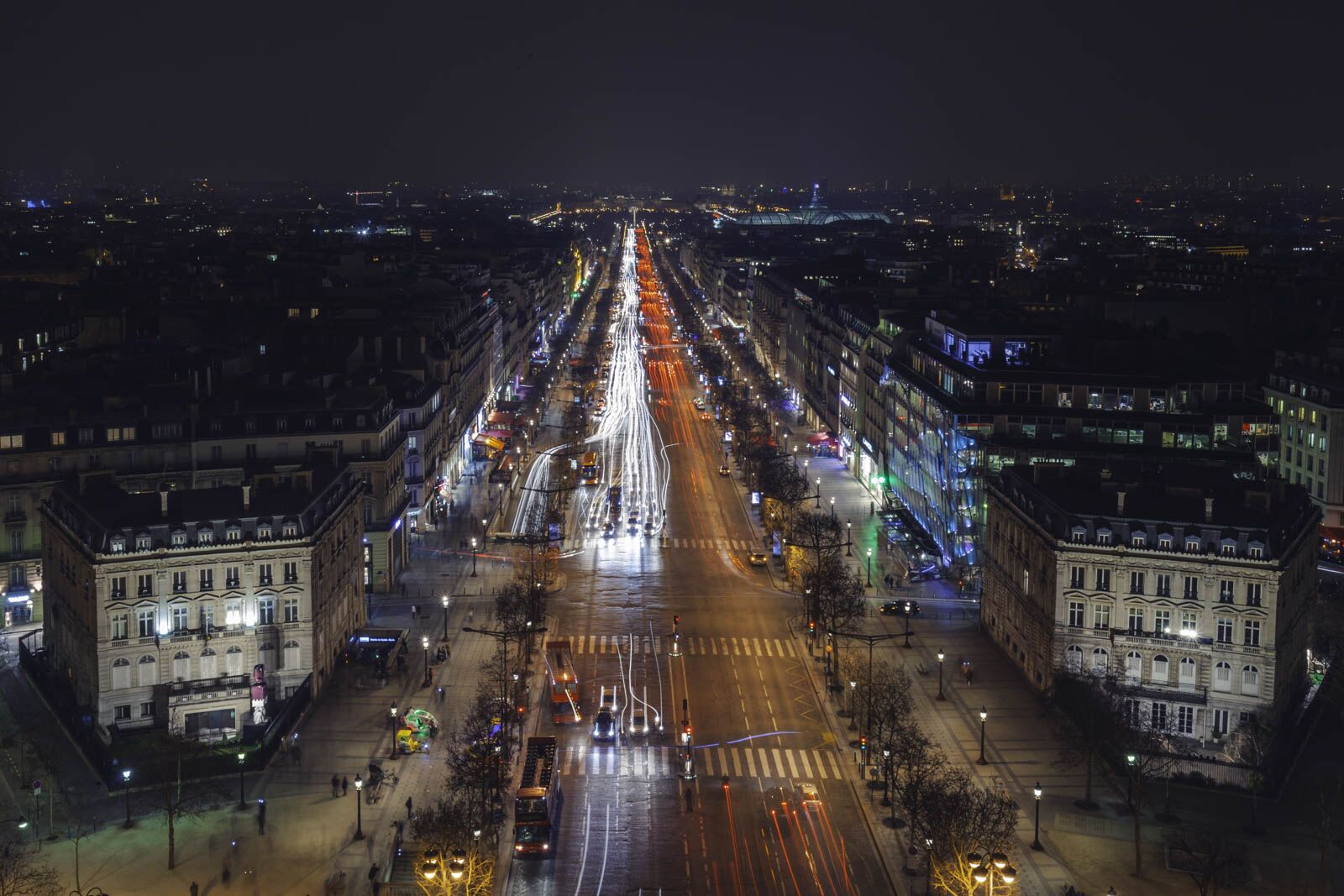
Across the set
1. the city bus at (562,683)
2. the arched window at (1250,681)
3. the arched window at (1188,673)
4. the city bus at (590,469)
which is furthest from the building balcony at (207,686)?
the city bus at (590,469)

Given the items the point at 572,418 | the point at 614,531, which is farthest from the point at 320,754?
the point at 572,418

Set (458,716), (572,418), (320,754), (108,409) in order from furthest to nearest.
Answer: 1. (572,418)
2. (108,409)
3. (458,716)
4. (320,754)

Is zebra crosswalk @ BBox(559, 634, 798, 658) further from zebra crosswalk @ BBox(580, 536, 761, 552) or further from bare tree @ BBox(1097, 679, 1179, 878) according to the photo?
zebra crosswalk @ BBox(580, 536, 761, 552)

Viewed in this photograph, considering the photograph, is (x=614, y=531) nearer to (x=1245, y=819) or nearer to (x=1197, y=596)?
(x=1197, y=596)

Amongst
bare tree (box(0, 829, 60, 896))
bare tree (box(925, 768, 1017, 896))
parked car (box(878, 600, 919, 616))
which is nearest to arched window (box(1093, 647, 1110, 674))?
bare tree (box(925, 768, 1017, 896))

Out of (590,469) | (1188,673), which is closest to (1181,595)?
(1188,673)

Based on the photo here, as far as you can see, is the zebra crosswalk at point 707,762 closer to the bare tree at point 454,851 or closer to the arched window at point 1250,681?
the bare tree at point 454,851
